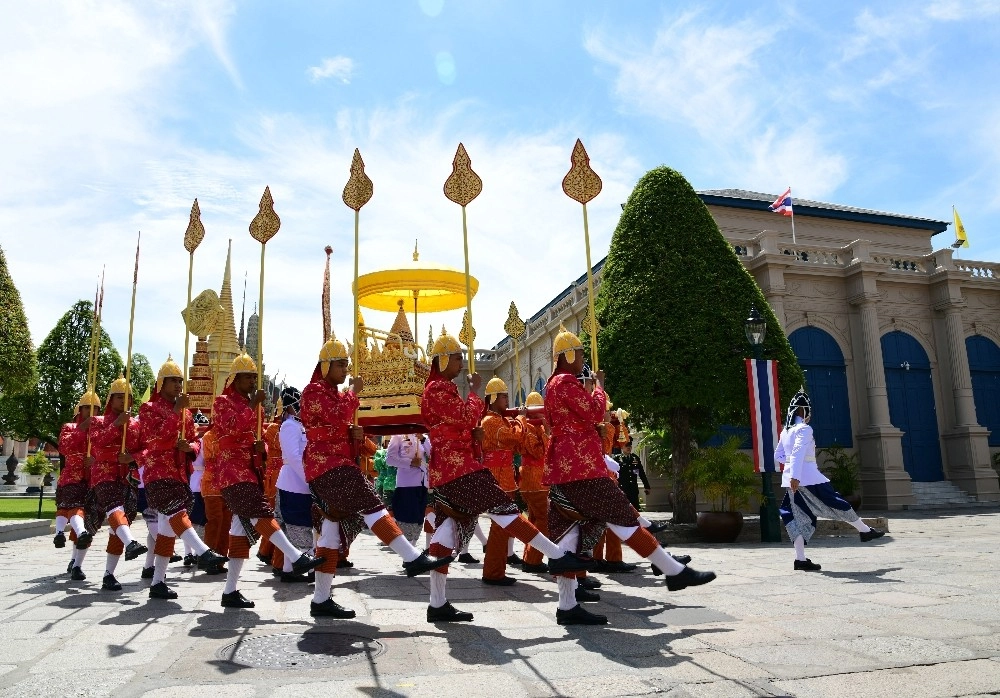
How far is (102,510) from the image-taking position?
7680mm

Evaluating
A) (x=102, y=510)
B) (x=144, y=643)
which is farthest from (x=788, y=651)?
(x=102, y=510)

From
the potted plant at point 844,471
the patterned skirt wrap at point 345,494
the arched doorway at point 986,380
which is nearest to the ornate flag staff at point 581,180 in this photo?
the patterned skirt wrap at point 345,494

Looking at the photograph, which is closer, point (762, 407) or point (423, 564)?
point (423, 564)

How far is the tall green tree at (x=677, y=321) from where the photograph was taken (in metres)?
14.7

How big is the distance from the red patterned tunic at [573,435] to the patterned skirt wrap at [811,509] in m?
4.23

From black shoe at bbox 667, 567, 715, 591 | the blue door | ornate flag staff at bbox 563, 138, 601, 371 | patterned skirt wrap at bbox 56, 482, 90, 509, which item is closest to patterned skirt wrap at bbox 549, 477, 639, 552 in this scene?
black shoe at bbox 667, 567, 715, 591

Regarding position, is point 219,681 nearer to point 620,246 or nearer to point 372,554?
point 372,554

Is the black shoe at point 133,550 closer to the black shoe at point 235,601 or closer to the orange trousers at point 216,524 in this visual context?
the orange trousers at point 216,524

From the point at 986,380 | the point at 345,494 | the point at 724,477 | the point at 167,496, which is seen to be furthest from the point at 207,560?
the point at 986,380

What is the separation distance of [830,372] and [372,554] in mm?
16625

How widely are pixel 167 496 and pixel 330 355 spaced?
2.24m

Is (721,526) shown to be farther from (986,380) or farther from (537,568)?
(986,380)

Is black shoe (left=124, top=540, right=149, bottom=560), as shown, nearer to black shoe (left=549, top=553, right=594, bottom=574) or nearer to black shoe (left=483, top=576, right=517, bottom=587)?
black shoe (left=483, top=576, right=517, bottom=587)

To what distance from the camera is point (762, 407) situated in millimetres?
13078
